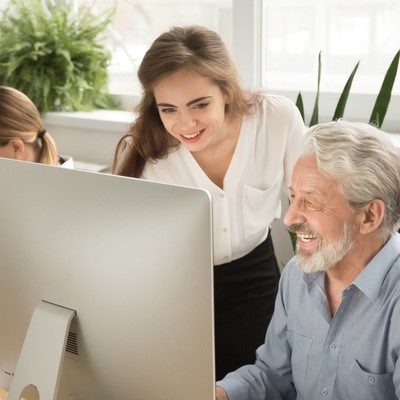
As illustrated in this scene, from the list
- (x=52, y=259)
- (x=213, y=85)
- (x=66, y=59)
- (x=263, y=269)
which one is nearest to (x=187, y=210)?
(x=52, y=259)

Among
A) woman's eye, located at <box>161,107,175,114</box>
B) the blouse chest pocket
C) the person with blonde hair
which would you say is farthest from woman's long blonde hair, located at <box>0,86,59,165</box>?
the blouse chest pocket

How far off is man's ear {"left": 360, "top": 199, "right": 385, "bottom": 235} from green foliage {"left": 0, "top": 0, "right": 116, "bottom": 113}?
225 centimetres

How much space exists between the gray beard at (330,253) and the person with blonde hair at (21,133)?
1013mm

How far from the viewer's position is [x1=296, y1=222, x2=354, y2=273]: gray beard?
163 centimetres

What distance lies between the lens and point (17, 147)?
237 centimetres

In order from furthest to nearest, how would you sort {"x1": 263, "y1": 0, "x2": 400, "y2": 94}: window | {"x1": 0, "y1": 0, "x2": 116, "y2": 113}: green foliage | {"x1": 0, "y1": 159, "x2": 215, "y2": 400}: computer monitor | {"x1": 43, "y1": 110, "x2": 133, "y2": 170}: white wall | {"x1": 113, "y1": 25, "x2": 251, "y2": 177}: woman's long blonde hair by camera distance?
{"x1": 0, "y1": 0, "x2": 116, "y2": 113}: green foliage < {"x1": 43, "y1": 110, "x2": 133, "y2": 170}: white wall < {"x1": 263, "y1": 0, "x2": 400, "y2": 94}: window < {"x1": 113, "y1": 25, "x2": 251, "y2": 177}: woman's long blonde hair < {"x1": 0, "y1": 159, "x2": 215, "y2": 400}: computer monitor

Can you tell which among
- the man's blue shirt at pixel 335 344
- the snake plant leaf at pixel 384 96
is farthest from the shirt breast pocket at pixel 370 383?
the snake plant leaf at pixel 384 96

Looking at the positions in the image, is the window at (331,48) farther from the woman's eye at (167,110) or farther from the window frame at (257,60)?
the woman's eye at (167,110)

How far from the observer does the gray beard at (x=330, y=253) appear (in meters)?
1.63

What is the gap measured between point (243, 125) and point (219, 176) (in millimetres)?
165

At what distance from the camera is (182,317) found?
114 cm

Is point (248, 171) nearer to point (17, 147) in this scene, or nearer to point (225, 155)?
point (225, 155)

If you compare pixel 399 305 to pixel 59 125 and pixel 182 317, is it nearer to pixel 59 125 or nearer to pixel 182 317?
Answer: pixel 182 317

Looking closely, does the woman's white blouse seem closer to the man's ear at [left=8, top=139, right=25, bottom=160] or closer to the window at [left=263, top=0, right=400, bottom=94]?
the man's ear at [left=8, top=139, right=25, bottom=160]
